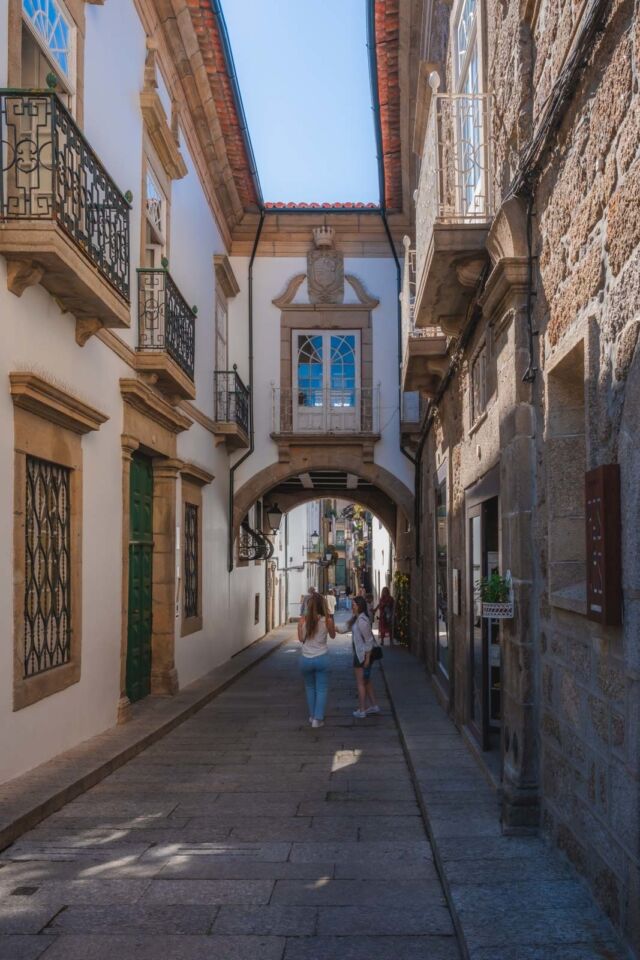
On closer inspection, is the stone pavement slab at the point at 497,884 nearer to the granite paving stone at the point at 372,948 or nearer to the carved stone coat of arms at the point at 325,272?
the granite paving stone at the point at 372,948

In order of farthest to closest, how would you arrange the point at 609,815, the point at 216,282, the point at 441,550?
1. the point at 216,282
2. the point at 441,550
3. the point at 609,815

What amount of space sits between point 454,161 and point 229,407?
9.53 m

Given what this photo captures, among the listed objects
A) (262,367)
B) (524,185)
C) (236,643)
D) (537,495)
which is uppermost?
(262,367)

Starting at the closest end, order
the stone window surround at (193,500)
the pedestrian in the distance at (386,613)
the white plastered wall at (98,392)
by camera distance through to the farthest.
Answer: the white plastered wall at (98,392) → the stone window surround at (193,500) → the pedestrian in the distance at (386,613)

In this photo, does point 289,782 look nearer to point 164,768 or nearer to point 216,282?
point 164,768

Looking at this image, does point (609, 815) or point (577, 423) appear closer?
point (609, 815)

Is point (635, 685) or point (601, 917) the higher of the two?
point (635, 685)

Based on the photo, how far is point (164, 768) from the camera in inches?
324

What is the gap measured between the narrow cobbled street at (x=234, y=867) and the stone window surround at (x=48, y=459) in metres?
0.91

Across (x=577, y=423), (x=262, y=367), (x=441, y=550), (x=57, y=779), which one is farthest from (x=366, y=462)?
(x=577, y=423)

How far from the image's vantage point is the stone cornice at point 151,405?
10227 mm

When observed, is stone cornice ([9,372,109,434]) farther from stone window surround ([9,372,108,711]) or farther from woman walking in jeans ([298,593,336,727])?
woman walking in jeans ([298,593,336,727])

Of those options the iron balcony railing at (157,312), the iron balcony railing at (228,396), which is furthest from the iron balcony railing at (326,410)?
the iron balcony railing at (157,312)

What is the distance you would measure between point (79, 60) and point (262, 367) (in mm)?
9617
